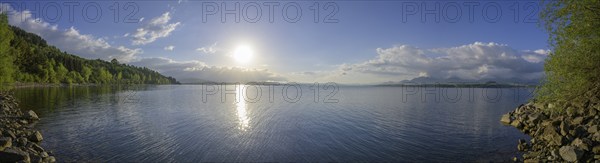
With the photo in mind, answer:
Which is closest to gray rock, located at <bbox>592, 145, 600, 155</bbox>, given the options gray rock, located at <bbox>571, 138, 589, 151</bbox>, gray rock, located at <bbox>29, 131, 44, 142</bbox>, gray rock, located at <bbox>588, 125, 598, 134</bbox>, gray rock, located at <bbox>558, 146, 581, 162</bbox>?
gray rock, located at <bbox>571, 138, 589, 151</bbox>

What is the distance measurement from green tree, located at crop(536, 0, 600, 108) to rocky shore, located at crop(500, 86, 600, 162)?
4.50ft

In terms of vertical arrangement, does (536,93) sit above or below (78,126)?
above

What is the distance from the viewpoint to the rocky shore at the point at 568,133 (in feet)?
63.9

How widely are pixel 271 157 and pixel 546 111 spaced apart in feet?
106

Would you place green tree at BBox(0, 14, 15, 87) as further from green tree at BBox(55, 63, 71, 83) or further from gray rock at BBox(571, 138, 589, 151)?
green tree at BBox(55, 63, 71, 83)

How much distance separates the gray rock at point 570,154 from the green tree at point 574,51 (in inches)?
373

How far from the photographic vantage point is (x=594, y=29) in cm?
2452

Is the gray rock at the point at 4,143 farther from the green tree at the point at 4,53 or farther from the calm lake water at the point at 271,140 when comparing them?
the green tree at the point at 4,53

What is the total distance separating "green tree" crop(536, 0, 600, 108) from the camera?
24641mm

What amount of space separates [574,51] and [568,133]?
24.8ft

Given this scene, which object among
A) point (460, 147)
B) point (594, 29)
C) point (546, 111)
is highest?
point (594, 29)

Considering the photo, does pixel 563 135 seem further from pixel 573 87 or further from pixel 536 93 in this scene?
pixel 536 93

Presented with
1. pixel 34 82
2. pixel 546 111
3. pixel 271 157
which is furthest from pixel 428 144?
pixel 34 82

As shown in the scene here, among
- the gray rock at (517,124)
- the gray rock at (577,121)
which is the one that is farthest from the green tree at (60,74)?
the gray rock at (577,121)
